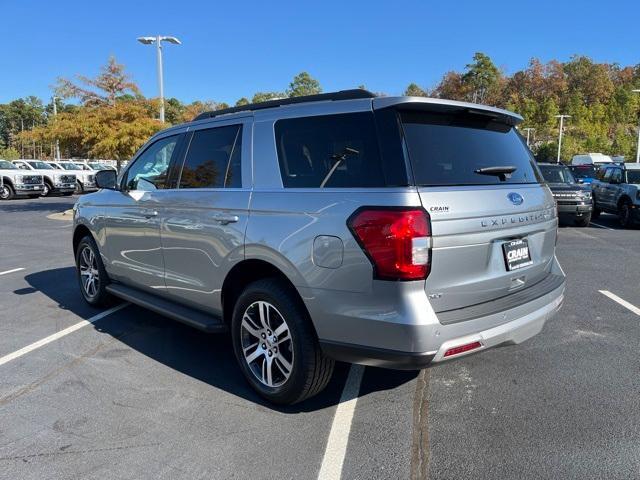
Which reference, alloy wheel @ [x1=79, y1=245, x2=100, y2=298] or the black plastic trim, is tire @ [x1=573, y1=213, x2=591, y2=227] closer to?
alloy wheel @ [x1=79, y1=245, x2=100, y2=298]

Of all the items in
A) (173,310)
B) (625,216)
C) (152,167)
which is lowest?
(625,216)

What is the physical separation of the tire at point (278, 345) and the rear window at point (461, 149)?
1115mm

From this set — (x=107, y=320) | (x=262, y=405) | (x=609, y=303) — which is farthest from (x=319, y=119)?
(x=609, y=303)

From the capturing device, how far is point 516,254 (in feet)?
10.4

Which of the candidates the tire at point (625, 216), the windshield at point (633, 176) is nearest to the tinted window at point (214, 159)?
the tire at point (625, 216)

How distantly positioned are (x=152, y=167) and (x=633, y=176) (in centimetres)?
1455

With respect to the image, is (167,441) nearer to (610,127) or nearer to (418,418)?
(418,418)

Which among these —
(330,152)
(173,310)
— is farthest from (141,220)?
(330,152)

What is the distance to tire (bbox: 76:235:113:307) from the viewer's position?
543cm

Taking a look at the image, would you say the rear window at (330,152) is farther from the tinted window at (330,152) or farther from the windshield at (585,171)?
the windshield at (585,171)

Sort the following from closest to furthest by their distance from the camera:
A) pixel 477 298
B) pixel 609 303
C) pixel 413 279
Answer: pixel 413 279, pixel 477 298, pixel 609 303

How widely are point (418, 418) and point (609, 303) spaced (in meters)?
3.84

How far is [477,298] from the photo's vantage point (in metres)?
2.94

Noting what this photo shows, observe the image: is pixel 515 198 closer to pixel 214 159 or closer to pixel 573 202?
pixel 214 159
